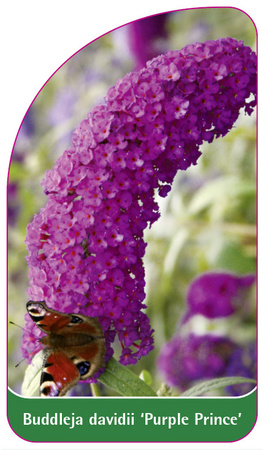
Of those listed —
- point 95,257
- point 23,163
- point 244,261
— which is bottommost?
point 95,257

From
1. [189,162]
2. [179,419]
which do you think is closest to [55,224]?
[189,162]

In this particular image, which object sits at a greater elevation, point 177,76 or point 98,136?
point 177,76

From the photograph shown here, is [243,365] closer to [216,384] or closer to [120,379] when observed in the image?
[216,384]

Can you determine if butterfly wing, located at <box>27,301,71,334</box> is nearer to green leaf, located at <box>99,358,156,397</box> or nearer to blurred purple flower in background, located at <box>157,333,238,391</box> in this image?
green leaf, located at <box>99,358,156,397</box>

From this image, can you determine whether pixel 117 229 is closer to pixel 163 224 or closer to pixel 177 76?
pixel 177 76

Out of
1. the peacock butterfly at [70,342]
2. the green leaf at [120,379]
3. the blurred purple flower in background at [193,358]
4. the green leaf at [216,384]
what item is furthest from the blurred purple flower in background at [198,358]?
the peacock butterfly at [70,342]

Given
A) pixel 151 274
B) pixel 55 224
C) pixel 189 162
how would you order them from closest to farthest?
pixel 55 224 < pixel 189 162 < pixel 151 274

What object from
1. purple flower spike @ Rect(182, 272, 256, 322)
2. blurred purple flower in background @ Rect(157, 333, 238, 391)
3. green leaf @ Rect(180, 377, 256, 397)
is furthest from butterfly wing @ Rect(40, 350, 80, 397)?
purple flower spike @ Rect(182, 272, 256, 322)

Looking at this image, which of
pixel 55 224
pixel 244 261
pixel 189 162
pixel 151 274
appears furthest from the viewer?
pixel 151 274
